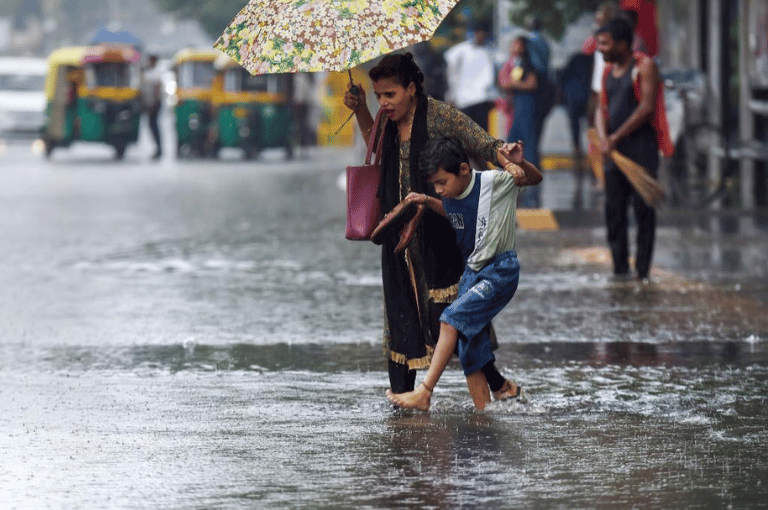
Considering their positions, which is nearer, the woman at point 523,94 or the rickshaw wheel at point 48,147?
the woman at point 523,94

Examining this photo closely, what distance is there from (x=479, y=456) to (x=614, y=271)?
5.77 metres

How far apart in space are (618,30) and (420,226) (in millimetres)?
4392

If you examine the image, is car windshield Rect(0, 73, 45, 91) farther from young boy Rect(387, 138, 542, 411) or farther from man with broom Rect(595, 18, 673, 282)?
young boy Rect(387, 138, 542, 411)

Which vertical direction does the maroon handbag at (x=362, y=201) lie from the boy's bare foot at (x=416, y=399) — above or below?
above

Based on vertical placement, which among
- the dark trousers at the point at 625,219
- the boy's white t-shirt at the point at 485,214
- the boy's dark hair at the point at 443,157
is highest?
the boy's dark hair at the point at 443,157

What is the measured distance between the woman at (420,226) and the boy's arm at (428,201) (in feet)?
0.38

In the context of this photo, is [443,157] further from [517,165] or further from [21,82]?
[21,82]

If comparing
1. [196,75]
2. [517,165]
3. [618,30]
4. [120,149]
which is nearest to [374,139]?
[517,165]

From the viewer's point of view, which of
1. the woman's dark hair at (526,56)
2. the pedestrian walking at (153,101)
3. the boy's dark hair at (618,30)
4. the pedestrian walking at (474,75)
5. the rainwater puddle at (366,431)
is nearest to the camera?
the rainwater puddle at (366,431)

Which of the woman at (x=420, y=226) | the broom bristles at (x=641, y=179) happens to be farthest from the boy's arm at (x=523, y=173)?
the broom bristles at (x=641, y=179)

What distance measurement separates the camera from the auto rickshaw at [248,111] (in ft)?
104

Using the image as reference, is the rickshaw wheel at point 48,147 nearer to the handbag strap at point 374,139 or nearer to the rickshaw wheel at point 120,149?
the rickshaw wheel at point 120,149

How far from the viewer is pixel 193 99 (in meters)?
32.3

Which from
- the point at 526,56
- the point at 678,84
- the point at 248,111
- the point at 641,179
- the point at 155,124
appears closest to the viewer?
the point at 641,179
